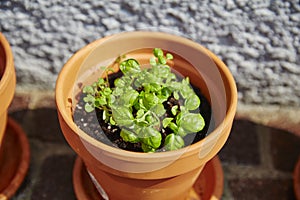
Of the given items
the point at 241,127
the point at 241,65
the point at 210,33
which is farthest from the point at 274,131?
the point at 210,33

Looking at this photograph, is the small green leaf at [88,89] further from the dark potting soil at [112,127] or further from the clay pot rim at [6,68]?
the clay pot rim at [6,68]

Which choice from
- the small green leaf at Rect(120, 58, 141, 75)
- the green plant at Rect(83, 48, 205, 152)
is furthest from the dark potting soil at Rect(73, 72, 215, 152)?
the small green leaf at Rect(120, 58, 141, 75)

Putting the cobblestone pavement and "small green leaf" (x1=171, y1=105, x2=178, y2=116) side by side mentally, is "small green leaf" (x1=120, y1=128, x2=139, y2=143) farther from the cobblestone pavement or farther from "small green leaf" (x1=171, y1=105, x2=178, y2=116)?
the cobblestone pavement

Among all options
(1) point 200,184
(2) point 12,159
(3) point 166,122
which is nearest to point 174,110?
(3) point 166,122

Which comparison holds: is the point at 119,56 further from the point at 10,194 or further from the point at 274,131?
the point at 274,131

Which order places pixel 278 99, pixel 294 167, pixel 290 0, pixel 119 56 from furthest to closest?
pixel 278 99
pixel 294 167
pixel 290 0
pixel 119 56
